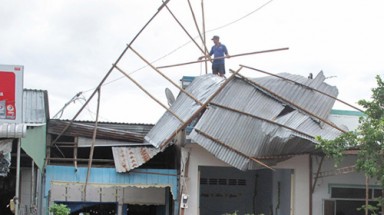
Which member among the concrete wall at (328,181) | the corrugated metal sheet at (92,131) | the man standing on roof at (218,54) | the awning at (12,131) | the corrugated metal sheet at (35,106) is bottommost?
the concrete wall at (328,181)

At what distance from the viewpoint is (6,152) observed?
34.8ft

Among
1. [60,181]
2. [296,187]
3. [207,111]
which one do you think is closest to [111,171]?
[60,181]

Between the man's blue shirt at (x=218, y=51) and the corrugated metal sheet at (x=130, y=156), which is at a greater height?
the man's blue shirt at (x=218, y=51)

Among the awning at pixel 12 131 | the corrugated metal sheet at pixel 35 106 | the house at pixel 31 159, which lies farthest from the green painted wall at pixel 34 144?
the awning at pixel 12 131

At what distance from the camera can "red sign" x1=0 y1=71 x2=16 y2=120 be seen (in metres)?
10.6

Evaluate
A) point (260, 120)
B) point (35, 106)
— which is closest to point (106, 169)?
point (35, 106)

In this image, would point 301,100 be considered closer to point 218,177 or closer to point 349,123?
point 349,123

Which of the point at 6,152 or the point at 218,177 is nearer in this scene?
the point at 6,152

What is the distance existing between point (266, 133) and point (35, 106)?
6.17 metres

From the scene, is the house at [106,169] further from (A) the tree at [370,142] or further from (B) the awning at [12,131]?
(B) the awning at [12,131]

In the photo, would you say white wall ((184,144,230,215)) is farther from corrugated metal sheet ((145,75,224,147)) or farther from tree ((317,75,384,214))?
tree ((317,75,384,214))

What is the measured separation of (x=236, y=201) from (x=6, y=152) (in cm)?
1225

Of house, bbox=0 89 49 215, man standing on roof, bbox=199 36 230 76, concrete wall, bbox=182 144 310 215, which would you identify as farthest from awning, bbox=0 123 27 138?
man standing on roof, bbox=199 36 230 76

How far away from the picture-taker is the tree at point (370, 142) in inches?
480
